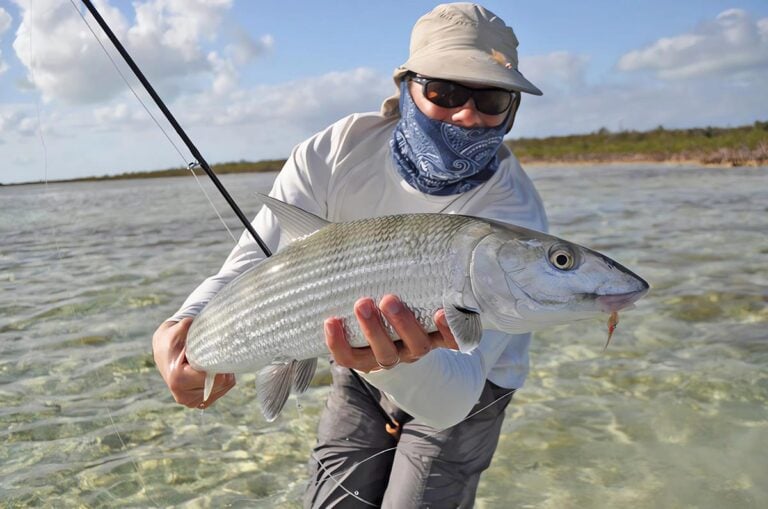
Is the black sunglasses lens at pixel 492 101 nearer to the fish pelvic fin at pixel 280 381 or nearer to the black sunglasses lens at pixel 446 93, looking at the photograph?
the black sunglasses lens at pixel 446 93

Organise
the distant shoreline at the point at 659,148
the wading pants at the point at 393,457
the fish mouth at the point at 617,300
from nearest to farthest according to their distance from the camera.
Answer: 1. the fish mouth at the point at 617,300
2. the wading pants at the point at 393,457
3. the distant shoreline at the point at 659,148

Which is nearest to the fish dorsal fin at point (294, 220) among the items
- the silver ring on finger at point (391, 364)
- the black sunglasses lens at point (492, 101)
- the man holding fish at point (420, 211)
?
the man holding fish at point (420, 211)

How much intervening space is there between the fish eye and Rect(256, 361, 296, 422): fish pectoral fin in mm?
941

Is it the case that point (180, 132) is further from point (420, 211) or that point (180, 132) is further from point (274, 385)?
point (274, 385)

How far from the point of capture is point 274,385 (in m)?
2.36

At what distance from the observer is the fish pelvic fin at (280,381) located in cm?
234

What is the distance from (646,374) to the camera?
16.4 ft

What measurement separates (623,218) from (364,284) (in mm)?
11906

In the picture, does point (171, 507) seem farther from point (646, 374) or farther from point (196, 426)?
point (646, 374)

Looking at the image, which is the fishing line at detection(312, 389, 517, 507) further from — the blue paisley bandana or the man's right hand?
the blue paisley bandana

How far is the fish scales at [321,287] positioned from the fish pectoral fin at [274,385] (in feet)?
0.22

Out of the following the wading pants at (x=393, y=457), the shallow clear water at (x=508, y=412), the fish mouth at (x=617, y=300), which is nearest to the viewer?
the fish mouth at (x=617, y=300)

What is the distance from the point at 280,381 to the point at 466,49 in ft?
5.24

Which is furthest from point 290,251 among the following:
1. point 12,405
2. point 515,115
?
point 12,405
